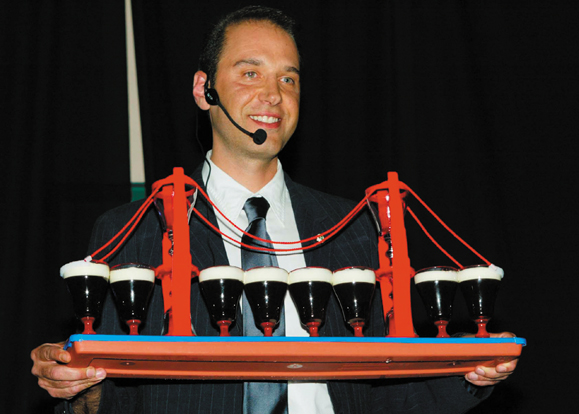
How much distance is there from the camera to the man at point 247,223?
150 cm

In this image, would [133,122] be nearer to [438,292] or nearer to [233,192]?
[233,192]

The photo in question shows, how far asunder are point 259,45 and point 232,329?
79 centimetres

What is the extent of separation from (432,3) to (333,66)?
0.49 metres

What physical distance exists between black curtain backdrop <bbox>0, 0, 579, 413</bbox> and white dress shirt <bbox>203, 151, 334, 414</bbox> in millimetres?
612

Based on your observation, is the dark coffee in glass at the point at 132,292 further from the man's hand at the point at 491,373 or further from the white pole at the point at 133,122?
the white pole at the point at 133,122

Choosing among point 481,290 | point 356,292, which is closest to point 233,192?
point 356,292

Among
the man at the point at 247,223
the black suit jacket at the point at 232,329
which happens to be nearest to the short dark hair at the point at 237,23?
the man at the point at 247,223

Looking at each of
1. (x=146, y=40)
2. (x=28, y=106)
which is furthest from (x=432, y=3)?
(x=28, y=106)

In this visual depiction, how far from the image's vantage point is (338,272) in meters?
1.37

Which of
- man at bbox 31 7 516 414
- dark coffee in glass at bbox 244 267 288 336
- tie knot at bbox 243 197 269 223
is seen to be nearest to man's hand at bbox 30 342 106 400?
man at bbox 31 7 516 414

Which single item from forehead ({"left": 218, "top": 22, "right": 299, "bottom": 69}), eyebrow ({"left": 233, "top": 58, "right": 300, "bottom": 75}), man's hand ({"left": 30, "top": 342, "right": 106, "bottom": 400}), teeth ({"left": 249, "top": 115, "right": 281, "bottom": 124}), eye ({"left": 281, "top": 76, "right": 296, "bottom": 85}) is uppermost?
forehead ({"left": 218, "top": 22, "right": 299, "bottom": 69})

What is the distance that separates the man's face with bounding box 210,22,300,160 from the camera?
1818 millimetres

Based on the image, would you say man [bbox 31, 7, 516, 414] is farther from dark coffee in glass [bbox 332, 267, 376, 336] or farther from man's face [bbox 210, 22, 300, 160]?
dark coffee in glass [bbox 332, 267, 376, 336]

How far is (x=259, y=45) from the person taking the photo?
1872mm
